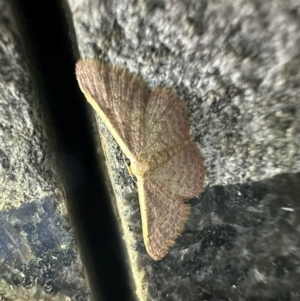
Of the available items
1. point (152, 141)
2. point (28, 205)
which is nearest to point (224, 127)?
point (152, 141)

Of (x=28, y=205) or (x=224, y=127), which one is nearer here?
(x=224, y=127)

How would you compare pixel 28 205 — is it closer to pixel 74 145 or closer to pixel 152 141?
pixel 74 145

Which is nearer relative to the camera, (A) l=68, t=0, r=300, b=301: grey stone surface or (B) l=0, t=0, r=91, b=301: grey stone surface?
(A) l=68, t=0, r=300, b=301: grey stone surface

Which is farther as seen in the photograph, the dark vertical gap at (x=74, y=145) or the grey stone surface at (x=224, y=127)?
the dark vertical gap at (x=74, y=145)

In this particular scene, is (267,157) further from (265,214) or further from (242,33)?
(242,33)
